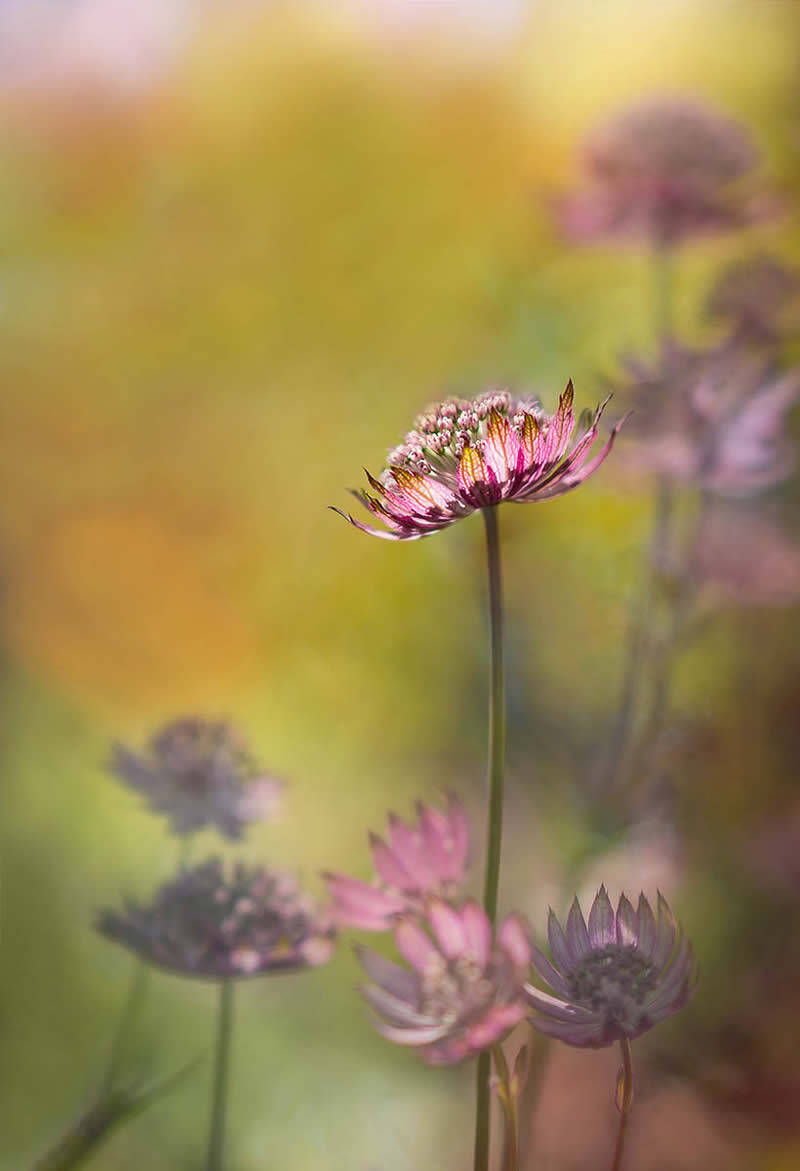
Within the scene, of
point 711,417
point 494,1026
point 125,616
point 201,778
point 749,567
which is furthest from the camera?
point 125,616

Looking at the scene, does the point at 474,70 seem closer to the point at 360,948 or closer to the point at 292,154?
the point at 292,154

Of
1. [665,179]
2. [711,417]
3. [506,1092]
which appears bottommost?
[506,1092]

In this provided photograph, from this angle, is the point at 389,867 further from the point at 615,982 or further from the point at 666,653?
the point at 666,653

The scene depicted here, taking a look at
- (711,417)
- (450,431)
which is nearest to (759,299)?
(711,417)

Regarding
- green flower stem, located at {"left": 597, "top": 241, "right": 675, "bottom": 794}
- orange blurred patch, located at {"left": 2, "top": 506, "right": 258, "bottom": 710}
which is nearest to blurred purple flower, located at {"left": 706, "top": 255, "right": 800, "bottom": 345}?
green flower stem, located at {"left": 597, "top": 241, "right": 675, "bottom": 794}

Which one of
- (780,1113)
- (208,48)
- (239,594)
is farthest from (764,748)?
(208,48)

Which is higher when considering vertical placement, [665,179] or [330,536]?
[665,179]

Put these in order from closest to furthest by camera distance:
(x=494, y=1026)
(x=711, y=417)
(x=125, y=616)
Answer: (x=494, y=1026), (x=711, y=417), (x=125, y=616)

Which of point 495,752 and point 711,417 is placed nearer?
point 495,752

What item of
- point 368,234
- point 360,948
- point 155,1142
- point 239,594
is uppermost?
point 368,234
